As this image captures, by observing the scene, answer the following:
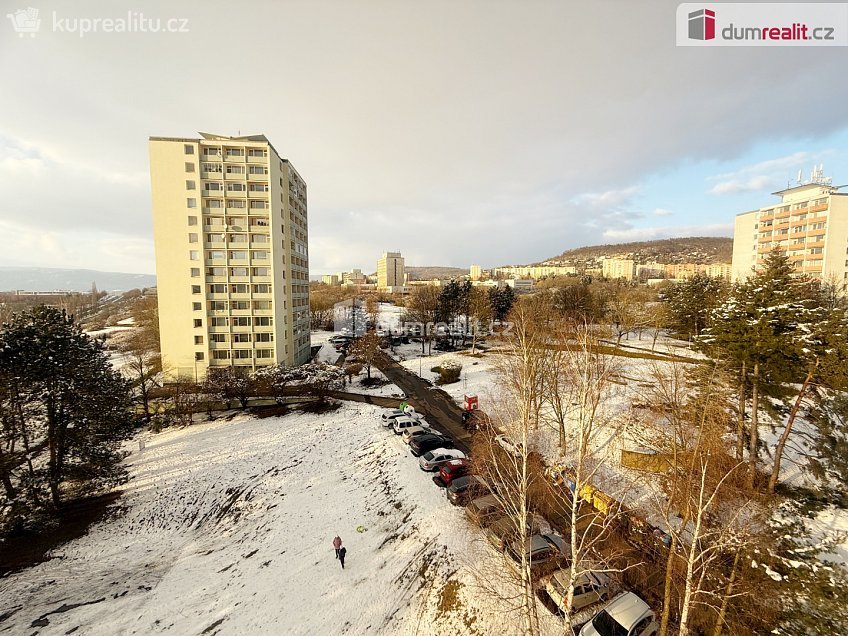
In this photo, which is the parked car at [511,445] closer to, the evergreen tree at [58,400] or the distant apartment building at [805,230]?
the evergreen tree at [58,400]

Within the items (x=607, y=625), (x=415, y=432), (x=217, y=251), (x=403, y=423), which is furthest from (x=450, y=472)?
(x=217, y=251)

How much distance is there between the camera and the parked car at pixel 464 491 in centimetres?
1603

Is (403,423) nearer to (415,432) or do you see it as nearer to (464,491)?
(415,432)

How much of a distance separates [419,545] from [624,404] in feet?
65.4

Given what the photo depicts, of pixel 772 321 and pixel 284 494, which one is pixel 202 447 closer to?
pixel 284 494

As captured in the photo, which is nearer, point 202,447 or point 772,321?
point 772,321

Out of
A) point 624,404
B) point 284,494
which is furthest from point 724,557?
point 284,494

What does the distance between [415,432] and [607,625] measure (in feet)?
47.8

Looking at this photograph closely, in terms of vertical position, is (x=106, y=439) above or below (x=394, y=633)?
above

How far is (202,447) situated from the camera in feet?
83.9

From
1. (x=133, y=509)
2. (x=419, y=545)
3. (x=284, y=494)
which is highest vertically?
(x=419, y=545)

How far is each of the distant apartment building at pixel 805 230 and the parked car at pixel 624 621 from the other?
81.1 m

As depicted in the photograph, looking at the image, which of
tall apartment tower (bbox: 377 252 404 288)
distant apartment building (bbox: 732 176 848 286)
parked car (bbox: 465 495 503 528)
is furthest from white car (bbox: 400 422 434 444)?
tall apartment tower (bbox: 377 252 404 288)

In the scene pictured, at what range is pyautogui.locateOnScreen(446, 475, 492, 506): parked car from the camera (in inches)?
631
